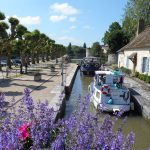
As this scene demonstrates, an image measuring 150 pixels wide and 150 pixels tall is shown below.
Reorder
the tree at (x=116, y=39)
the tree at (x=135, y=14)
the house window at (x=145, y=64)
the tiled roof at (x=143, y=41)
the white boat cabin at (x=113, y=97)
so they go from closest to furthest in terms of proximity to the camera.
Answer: the white boat cabin at (x=113, y=97) → the house window at (x=145, y=64) → the tiled roof at (x=143, y=41) → the tree at (x=135, y=14) → the tree at (x=116, y=39)

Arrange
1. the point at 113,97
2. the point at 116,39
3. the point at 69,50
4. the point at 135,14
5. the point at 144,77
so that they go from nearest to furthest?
the point at 113,97, the point at 144,77, the point at 135,14, the point at 116,39, the point at 69,50

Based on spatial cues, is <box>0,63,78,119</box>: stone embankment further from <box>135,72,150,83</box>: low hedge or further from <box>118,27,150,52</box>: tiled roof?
<box>118,27,150,52</box>: tiled roof

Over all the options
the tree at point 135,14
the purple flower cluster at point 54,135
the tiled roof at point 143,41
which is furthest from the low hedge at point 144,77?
the tree at point 135,14

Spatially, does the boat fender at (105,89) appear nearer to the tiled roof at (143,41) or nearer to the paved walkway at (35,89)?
the paved walkway at (35,89)

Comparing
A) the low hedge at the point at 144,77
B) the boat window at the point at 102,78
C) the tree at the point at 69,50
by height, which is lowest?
Answer: the low hedge at the point at 144,77

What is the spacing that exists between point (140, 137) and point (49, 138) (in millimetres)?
8700

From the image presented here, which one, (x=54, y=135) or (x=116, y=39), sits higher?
(x=116, y=39)

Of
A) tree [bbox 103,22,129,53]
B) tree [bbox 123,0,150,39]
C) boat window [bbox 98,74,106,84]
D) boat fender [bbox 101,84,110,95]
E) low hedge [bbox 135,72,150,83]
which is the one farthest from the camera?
tree [bbox 103,22,129,53]

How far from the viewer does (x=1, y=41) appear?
31.7 m

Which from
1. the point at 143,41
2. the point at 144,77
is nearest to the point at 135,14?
the point at 143,41

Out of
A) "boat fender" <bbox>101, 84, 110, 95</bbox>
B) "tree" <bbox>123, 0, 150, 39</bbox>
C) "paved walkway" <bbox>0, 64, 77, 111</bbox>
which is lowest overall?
"paved walkway" <bbox>0, 64, 77, 111</bbox>

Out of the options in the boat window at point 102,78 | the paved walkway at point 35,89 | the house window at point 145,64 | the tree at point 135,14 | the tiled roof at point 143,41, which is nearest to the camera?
the paved walkway at point 35,89

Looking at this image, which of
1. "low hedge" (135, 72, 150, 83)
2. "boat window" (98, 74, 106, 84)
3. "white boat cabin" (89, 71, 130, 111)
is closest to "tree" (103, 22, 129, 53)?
"low hedge" (135, 72, 150, 83)

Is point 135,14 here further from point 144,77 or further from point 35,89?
point 35,89
